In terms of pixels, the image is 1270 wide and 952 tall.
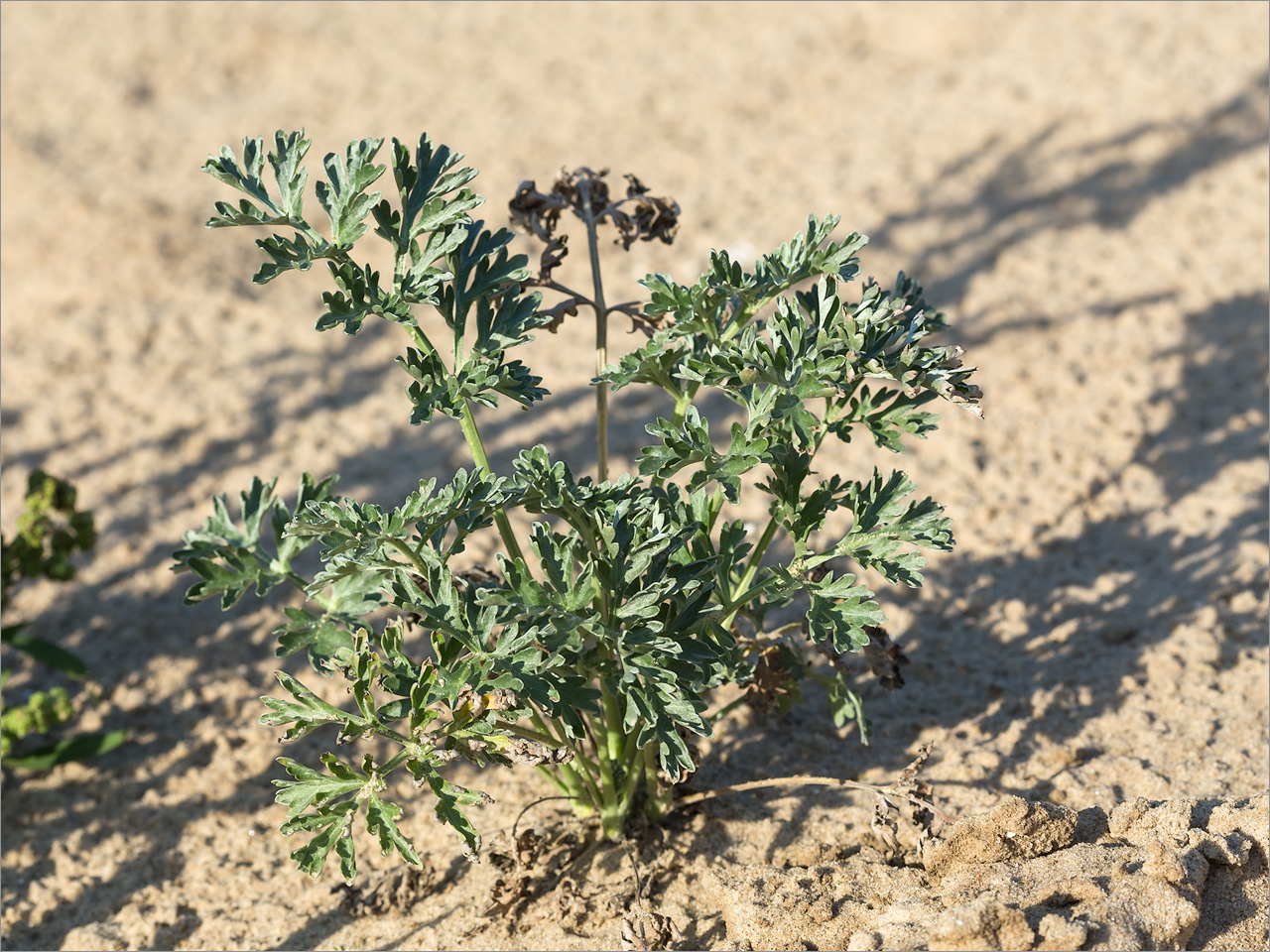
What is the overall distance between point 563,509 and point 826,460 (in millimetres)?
2375

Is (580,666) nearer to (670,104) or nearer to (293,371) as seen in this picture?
(293,371)

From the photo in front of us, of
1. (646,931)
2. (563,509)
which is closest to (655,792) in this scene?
(646,931)

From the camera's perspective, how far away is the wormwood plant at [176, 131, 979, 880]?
6.95 ft

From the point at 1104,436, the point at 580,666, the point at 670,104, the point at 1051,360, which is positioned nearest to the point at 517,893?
the point at 580,666

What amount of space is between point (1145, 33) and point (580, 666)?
6254 mm

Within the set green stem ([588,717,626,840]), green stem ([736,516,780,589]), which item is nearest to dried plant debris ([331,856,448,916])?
green stem ([588,717,626,840])

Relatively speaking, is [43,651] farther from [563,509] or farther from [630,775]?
[563,509]

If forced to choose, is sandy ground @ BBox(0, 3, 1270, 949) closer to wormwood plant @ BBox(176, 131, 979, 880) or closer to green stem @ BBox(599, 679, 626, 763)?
green stem @ BBox(599, 679, 626, 763)

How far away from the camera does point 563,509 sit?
7.22 ft

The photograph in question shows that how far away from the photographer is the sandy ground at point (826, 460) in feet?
8.62

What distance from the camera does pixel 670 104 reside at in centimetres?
694

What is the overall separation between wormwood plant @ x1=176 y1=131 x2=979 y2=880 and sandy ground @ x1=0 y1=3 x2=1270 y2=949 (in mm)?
598

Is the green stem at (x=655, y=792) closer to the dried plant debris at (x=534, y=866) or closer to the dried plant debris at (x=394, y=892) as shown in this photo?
the dried plant debris at (x=534, y=866)

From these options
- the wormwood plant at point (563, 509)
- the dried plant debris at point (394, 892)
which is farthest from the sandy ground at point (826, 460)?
the wormwood plant at point (563, 509)
